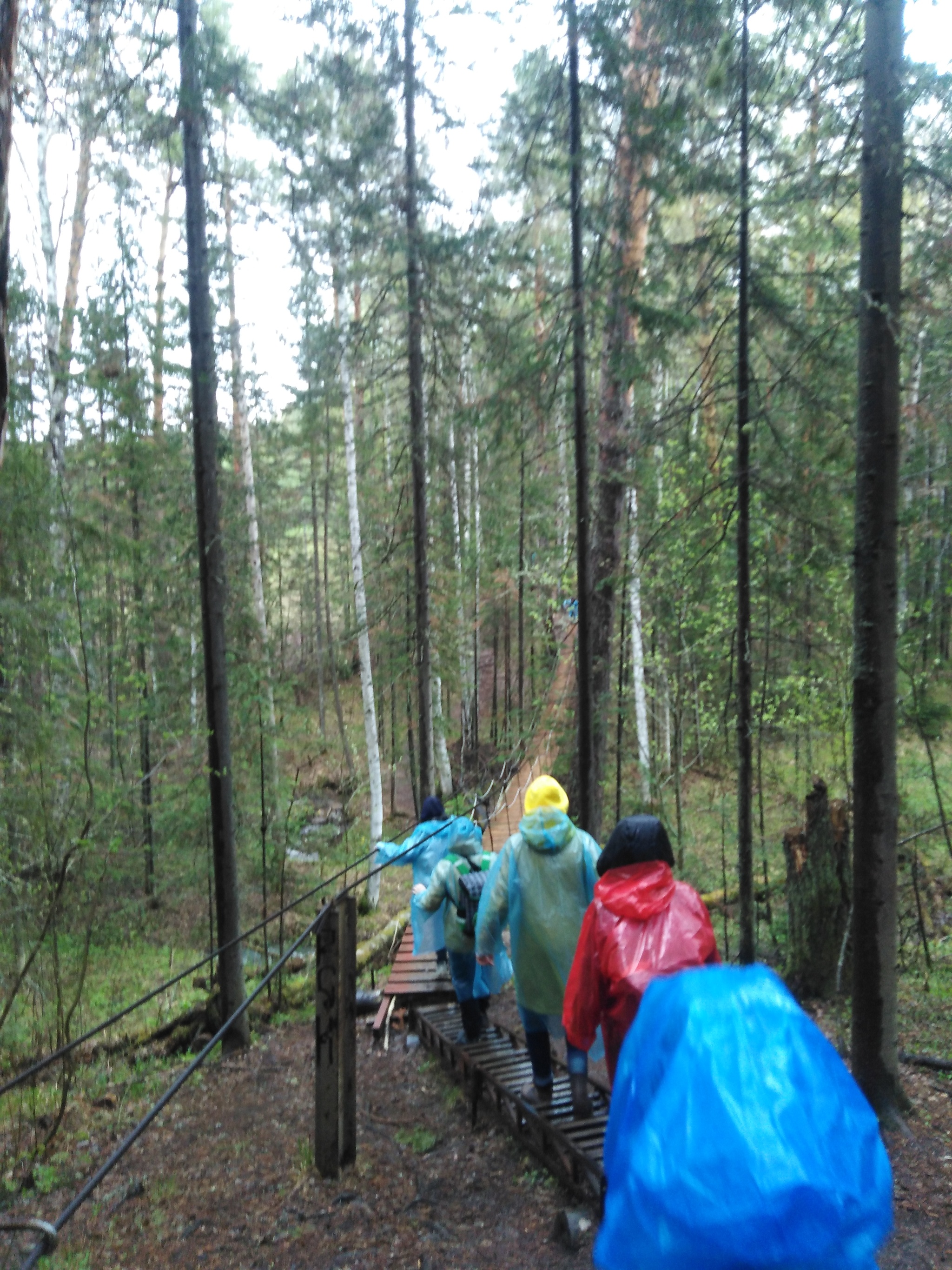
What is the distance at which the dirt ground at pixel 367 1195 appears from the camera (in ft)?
14.1

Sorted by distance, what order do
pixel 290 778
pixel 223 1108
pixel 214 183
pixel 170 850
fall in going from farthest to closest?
pixel 290 778 < pixel 170 850 < pixel 214 183 < pixel 223 1108

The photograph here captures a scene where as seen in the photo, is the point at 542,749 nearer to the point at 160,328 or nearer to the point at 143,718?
the point at 143,718

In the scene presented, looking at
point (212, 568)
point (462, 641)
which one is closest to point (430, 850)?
point (212, 568)

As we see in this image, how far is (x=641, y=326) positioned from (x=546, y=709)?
10.6 metres

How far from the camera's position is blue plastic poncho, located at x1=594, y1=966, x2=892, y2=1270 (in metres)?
1.50

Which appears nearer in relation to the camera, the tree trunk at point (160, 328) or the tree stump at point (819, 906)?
the tree stump at point (819, 906)

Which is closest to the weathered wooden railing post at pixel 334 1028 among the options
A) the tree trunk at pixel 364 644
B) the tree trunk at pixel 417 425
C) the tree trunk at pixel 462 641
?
the tree trunk at pixel 417 425

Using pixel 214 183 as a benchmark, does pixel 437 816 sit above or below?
below

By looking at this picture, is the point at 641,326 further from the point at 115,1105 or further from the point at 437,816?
the point at 115,1105

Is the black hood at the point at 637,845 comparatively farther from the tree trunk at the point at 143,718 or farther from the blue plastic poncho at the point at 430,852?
the tree trunk at the point at 143,718

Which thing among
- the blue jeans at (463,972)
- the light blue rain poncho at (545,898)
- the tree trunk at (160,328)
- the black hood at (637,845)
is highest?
the tree trunk at (160,328)

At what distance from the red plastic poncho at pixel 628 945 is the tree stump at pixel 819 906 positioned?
4348 millimetres

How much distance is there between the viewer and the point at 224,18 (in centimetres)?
1346

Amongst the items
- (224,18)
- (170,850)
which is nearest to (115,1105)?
(170,850)
